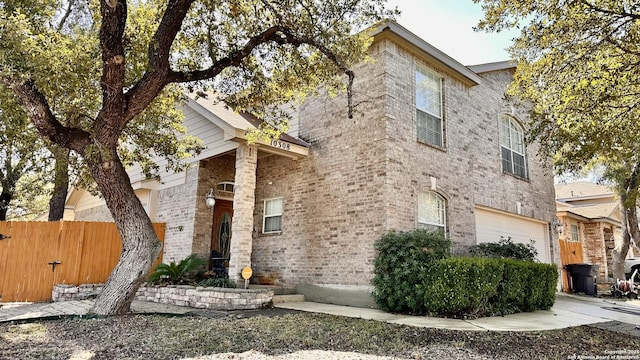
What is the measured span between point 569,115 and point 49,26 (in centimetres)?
1051

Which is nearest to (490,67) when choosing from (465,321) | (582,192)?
(465,321)

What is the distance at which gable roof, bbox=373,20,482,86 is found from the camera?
9.59 metres

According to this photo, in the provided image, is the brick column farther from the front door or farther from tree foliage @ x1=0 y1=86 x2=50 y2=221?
tree foliage @ x1=0 y1=86 x2=50 y2=221

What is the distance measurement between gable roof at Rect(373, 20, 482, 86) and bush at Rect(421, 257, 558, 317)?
518 cm

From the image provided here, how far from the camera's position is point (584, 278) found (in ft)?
45.4

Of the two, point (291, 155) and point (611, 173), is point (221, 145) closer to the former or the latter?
point (291, 155)

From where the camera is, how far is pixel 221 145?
10.7m

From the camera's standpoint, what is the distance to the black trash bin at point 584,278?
1363cm

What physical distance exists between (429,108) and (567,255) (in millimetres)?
9736

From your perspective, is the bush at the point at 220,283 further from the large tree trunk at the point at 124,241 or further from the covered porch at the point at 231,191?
the large tree trunk at the point at 124,241

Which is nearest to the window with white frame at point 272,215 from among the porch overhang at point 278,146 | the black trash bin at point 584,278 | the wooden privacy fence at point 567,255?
the porch overhang at point 278,146

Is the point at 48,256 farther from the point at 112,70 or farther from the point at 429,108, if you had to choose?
the point at 429,108

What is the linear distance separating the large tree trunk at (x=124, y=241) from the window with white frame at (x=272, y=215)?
4.54m

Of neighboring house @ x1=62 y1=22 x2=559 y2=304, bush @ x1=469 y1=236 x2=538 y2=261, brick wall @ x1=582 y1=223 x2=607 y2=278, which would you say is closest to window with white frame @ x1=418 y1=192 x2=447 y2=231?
neighboring house @ x1=62 y1=22 x2=559 y2=304
